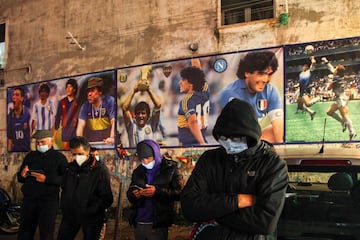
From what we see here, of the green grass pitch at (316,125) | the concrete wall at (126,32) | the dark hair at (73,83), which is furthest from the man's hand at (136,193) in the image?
the dark hair at (73,83)

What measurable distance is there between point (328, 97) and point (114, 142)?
4.62 m

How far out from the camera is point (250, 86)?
7.63m

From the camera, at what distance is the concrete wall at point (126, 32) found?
725cm

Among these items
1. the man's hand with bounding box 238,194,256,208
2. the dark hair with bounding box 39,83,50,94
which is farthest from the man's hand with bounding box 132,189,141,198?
the dark hair with bounding box 39,83,50,94

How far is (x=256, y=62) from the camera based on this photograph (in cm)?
762

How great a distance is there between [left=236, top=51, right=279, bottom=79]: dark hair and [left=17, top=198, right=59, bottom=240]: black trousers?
415cm

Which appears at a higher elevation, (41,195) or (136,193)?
(136,193)

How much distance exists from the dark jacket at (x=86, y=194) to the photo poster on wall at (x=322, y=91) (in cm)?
368

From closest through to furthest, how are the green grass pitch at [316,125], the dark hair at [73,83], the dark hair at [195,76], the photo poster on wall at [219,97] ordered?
1. the green grass pitch at [316,125]
2. the photo poster on wall at [219,97]
3. the dark hair at [195,76]
4. the dark hair at [73,83]

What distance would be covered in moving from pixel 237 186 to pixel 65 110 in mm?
8222

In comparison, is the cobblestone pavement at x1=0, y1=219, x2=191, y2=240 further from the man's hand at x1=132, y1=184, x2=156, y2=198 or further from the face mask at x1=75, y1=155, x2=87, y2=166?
the man's hand at x1=132, y1=184, x2=156, y2=198

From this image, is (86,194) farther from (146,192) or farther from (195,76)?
(195,76)

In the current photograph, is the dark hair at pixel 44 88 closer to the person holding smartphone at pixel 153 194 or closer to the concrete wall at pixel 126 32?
the concrete wall at pixel 126 32

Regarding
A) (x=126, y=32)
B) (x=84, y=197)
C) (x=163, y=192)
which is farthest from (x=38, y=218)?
(x=126, y=32)
